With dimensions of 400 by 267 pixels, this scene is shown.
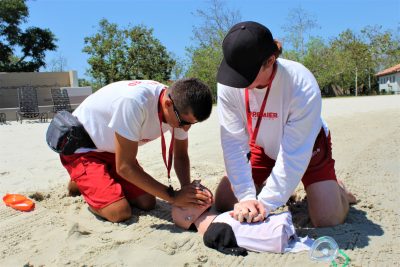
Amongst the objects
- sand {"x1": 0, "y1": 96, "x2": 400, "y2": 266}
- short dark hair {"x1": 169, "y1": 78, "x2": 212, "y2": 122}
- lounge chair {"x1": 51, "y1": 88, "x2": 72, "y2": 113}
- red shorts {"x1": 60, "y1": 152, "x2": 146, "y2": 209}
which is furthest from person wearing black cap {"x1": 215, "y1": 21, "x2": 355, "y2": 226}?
lounge chair {"x1": 51, "y1": 88, "x2": 72, "y2": 113}

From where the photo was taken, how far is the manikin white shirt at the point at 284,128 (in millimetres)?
2752

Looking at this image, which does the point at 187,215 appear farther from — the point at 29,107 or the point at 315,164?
the point at 29,107

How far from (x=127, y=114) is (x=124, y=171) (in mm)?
409

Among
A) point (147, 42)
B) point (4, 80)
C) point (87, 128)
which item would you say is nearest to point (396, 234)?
point (87, 128)

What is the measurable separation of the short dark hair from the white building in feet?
145

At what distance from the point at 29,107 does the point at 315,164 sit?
44.7 ft

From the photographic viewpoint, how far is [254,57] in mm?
2484

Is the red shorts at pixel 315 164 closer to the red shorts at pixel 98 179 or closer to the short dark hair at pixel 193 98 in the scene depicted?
the short dark hair at pixel 193 98

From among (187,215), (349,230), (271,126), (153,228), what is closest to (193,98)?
(271,126)

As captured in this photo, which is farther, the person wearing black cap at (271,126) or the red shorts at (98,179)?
the red shorts at (98,179)

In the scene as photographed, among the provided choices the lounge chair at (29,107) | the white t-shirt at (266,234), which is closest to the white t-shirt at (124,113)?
the white t-shirt at (266,234)

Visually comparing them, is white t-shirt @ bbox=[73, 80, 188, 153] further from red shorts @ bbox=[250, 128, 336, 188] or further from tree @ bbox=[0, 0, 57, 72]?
tree @ bbox=[0, 0, 57, 72]

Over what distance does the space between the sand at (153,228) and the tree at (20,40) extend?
25.1 m

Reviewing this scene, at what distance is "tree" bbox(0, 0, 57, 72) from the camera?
27312mm
